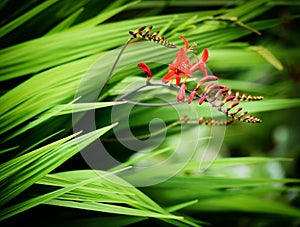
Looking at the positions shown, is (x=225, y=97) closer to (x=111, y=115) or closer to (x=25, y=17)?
(x=111, y=115)

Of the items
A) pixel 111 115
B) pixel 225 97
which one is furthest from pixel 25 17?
pixel 225 97

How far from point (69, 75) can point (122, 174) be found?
148 mm

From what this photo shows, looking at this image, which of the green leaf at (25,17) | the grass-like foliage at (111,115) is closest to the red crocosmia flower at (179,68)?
the grass-like foliage at (111,115)

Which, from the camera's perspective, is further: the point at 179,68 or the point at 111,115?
the point at 111,115

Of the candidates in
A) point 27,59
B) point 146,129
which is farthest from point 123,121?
point 27,59

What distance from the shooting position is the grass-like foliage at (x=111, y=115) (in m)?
0.48

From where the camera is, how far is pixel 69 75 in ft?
1.79

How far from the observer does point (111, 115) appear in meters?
0.58

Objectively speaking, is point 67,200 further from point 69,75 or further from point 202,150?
point 202,150

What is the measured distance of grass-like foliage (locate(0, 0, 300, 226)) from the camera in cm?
48

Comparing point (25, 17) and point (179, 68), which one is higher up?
point (25, 17)

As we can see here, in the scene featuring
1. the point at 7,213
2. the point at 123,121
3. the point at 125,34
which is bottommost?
the point at 7,213

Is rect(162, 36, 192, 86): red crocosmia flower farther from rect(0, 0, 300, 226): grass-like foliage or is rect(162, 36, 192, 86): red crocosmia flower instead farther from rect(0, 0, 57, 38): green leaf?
rect(0, 0, 57, 38): green leaf

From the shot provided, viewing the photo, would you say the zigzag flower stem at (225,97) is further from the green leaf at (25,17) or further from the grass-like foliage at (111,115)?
the green leaf at (25,17)
